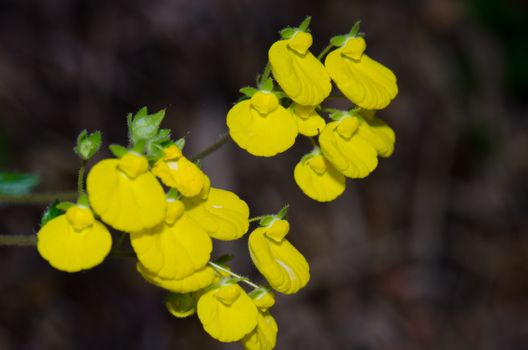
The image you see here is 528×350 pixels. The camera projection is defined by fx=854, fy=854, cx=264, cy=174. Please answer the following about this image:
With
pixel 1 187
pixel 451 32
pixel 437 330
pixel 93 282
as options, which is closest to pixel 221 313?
pixel 1 187

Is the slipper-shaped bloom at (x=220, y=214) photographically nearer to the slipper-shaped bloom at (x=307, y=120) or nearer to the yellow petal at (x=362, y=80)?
the slipper-shaped bloom at (x=307, y=120)

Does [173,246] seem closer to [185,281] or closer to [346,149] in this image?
[185,281]

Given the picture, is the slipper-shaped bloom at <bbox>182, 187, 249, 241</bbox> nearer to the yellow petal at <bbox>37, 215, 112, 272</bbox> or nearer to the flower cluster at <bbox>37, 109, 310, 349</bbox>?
the flower cluster at <bbox>37, 109, 310, 349</bbox>

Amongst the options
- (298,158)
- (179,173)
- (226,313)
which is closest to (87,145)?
(179,173)

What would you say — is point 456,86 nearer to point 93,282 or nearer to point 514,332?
point 514,332

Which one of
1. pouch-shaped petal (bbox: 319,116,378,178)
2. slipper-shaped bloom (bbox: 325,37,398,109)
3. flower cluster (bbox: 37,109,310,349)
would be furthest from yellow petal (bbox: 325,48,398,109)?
flower cluster (bbox: 37,109,310,349)
